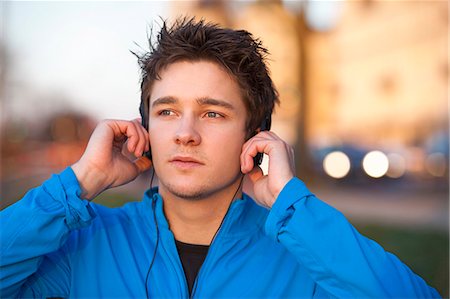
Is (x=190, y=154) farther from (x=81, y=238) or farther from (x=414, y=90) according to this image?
(x=414, y=90)

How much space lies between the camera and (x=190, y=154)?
2.66 metres

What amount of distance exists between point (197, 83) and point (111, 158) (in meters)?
0.59

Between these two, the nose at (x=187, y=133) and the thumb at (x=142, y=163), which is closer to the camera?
the nose at (x=187, y=133)

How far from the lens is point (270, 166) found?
2650 millimetres

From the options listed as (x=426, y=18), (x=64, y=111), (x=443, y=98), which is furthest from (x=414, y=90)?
(x=64, y=111)

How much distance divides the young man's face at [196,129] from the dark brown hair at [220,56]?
0.17 ft

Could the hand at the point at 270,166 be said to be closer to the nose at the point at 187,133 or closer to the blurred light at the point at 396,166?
the nose at the point at 187,133

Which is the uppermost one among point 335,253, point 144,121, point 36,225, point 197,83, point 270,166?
point 197,83

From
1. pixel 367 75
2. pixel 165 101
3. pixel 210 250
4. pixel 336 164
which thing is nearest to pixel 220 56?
pixel 165 101

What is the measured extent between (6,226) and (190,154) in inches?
35.6

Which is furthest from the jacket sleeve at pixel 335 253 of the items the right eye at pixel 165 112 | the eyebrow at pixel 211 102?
the right eye at pixel 165 112

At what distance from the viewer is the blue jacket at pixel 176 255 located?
2283mm

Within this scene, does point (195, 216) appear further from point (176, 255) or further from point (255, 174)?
point (255, 174)

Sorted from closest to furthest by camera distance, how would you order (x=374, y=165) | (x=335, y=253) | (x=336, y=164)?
(x=335, y=253) < (x=374, y=165) < (x=336, y=164)
